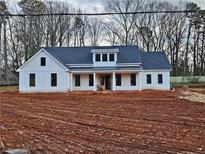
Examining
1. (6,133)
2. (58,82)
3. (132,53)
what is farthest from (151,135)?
(132,53)

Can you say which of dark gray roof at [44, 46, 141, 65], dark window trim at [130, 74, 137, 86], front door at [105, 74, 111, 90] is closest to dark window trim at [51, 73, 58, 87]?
dark gray roof at [44, 46, 141, 65]

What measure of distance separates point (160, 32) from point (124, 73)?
24837 millimetres

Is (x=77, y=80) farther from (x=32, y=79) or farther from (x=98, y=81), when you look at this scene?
(x=32, y=79)

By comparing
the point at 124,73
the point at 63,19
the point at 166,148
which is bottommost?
the point at 166,148

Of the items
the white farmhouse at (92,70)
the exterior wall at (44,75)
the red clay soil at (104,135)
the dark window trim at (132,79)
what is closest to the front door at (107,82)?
the white farmhouse at (92,70)

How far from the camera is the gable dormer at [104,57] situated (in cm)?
4093

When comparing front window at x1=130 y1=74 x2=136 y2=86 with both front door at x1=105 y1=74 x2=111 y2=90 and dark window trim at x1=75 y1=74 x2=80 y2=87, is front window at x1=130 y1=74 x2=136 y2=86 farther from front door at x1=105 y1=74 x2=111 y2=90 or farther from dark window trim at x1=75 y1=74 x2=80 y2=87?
dark window trim at x1=75 y1=74 x2=80 y2=87

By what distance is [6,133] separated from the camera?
11.8 metres

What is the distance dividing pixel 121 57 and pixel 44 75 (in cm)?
862

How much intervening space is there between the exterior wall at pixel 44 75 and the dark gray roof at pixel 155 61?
9511 millimetres

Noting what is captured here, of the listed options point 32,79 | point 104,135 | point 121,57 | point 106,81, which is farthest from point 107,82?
point 104,135

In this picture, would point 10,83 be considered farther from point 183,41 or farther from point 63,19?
point 183,41

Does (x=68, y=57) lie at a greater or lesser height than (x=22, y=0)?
lesser

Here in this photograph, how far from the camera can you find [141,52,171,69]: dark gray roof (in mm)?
42969
